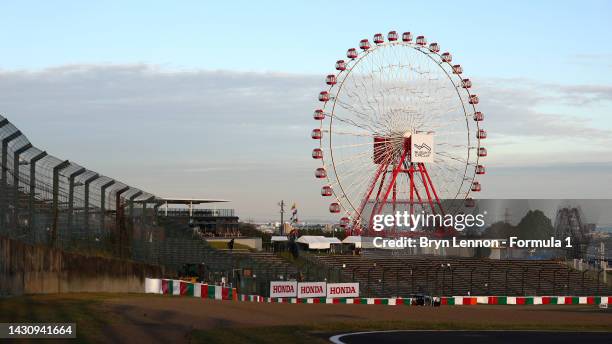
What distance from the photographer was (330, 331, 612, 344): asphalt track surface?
70.9 feet

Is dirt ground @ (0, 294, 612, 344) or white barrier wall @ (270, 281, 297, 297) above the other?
dirt ground @ (0, 294, 612, 344)

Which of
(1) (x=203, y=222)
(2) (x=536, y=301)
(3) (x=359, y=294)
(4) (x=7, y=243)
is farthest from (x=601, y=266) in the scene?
(4) (x=7, y=243)

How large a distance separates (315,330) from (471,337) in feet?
12.1

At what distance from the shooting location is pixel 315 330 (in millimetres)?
23516

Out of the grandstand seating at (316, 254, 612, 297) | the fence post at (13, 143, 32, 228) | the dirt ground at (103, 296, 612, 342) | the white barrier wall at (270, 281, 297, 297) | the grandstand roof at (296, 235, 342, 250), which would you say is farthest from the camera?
the grandstand roof at (296, 235, 342, 250)

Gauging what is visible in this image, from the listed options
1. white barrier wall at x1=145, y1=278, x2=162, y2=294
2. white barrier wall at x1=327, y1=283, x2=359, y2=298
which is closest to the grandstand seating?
white barrier wall at x1=327, y1=283, x2=359, y2=298

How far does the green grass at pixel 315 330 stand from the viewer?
19562 millimetres

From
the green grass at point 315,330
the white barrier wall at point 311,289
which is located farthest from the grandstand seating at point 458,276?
the green grass at point 315,330

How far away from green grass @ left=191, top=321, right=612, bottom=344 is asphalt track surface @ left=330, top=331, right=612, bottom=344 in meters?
0.75

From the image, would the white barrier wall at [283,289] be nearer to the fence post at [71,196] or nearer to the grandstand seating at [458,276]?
the grandstand seating at [458,276]

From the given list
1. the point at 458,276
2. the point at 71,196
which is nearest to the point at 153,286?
the point at 71,196

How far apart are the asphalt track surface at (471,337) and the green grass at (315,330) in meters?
0.75

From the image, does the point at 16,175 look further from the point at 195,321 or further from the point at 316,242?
the point at 316,242

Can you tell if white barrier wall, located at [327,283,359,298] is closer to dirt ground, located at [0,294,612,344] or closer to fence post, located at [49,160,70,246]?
dirt ground, located at [0,294,612,344]
